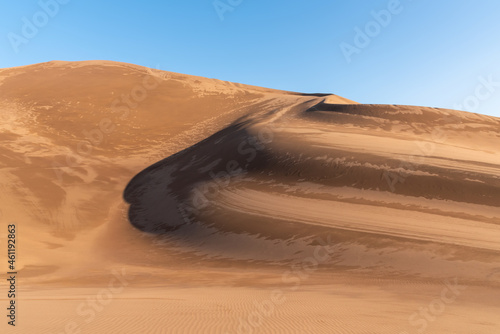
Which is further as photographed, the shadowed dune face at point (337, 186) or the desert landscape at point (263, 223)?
the shadowed dune face at point (337, 186)

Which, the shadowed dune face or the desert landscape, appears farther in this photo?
the shadowed dune face

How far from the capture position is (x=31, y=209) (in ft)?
66.7

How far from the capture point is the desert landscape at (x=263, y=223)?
8578mm

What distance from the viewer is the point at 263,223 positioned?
1770cm

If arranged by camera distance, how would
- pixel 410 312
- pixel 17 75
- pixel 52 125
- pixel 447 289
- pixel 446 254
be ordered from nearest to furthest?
pixel 410 312
pixel 447 289
pixel 446 254
pixel 52 125
pixel 17 75

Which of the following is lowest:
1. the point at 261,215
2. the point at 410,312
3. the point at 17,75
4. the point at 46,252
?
the point at 46,252

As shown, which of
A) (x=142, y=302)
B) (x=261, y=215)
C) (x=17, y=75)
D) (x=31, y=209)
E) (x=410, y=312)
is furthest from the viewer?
(x=17, y=75)

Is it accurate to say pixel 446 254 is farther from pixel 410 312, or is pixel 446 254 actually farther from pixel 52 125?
pixel 52 125

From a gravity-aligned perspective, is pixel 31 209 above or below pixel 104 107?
below

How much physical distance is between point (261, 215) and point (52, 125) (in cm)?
3101

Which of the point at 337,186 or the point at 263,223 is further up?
the point at 337,186

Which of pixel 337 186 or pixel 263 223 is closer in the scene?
pixel 263 223

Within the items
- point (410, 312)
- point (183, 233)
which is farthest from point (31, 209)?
point (410, 312)

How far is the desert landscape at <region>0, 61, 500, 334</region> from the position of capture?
8.58m
